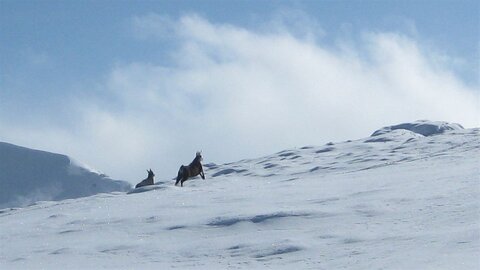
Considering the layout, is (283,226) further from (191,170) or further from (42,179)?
(42,179)

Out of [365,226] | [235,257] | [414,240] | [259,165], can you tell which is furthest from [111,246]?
[259,165]

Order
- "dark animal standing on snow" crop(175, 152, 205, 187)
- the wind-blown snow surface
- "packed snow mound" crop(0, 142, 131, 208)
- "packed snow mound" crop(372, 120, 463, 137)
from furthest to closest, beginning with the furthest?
1. "packed snow mound" crop(0, 142, 131, 208)
2. "packed snow mound" crop(372, 120, 463, 137)
3. "dark animal standing on snow" crop(175, 152, 205, 187)
4. the wind-blown snow surface

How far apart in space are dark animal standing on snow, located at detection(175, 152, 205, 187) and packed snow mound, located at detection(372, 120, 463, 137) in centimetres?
1410

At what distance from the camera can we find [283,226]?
46.7 feet

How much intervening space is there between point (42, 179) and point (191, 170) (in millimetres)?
82659

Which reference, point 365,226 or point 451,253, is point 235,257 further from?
point 451,253

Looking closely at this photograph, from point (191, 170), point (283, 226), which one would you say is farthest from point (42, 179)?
point (283, 226)

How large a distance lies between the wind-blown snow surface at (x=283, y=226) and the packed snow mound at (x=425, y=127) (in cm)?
1673

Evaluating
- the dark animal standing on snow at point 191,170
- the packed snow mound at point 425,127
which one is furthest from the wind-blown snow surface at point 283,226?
the packed snow mound at point 425,127

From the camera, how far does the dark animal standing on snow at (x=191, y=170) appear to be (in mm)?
28222

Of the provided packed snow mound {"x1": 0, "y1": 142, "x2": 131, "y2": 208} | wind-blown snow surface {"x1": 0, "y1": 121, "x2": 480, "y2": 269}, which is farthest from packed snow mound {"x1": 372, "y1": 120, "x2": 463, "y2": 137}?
packed snow mound {"x1": 0, "y1": 142, "x2": 131, "y2": 208}

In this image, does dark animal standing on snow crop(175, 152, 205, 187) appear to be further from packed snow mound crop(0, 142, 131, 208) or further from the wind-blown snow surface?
packed snow mound crop(0, 142, 131, 208)

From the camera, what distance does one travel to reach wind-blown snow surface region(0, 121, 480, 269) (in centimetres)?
1122

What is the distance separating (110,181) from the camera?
107 m
